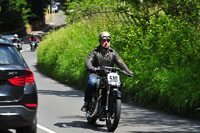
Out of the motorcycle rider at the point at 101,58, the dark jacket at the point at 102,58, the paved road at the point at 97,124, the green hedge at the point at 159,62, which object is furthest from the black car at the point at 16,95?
the green hedge at the point at 159,62

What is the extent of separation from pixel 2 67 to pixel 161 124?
4.13 metres

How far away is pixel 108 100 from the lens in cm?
962

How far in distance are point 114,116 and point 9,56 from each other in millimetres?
2423

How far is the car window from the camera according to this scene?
755 centimetres

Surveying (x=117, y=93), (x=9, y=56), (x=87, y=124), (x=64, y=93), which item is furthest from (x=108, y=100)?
(x=64, y=93)

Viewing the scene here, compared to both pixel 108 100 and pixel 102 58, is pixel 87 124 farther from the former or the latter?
pixel 102 58

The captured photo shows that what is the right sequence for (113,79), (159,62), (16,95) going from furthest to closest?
(159,62)
(113,79)
(16,95)

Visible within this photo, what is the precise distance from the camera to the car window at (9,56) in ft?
24.8

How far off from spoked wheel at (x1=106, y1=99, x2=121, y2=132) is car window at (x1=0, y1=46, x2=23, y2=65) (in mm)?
2166

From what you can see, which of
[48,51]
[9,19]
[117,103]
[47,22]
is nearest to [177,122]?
[117,103]

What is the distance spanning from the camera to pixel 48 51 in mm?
26219

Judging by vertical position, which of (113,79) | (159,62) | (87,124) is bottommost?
(87,124)

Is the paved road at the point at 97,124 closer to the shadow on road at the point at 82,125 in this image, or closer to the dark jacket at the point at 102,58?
the shadow on road at the point at 82,125

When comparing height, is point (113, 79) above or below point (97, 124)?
above
